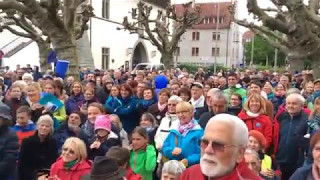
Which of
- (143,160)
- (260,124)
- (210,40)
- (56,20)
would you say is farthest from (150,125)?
(210,40)

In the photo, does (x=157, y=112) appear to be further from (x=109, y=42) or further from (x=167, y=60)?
(x=109, y=42)

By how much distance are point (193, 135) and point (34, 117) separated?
9.16 feet

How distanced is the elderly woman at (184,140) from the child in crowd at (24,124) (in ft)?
6.40

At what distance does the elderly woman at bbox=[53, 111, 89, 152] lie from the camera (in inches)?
256

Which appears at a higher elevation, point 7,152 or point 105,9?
point 105,9

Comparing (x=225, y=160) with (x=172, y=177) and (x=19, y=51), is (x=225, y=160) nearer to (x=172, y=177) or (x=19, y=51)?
(x=172, y=177)

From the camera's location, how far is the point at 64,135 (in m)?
6.68

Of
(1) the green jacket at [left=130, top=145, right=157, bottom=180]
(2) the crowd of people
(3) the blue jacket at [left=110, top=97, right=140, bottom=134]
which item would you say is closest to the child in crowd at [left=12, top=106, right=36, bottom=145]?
(2) the crowd of people

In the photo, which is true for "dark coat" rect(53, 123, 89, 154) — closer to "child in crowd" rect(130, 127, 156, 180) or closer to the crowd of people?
the crowd of people

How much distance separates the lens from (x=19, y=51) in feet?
123

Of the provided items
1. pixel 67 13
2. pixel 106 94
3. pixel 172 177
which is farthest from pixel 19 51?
pixel 172 177

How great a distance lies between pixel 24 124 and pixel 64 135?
1.92ft

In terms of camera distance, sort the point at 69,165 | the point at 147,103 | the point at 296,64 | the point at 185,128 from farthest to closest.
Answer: the point at 296,64 → the point at 147,103 → the point at 185,128 → the point at 69,165

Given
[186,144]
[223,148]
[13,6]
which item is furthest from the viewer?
[13,6]
